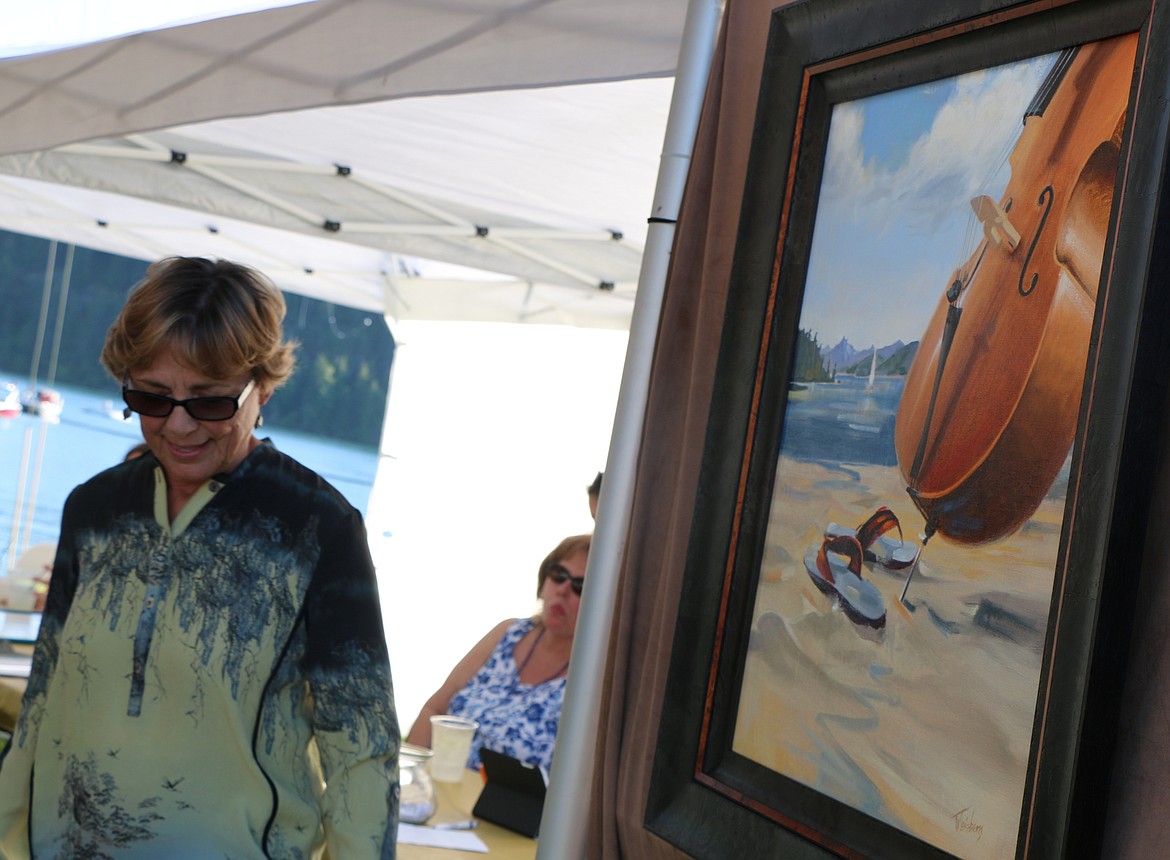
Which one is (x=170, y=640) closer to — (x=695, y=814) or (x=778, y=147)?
(x=695, y=814)

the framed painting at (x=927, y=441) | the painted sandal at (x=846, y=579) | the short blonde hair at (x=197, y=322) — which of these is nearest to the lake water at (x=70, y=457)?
the short blonde hair at (x=197, y=322)

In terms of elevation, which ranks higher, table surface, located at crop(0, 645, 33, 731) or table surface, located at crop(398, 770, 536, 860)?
table surface, located at crop(398, 770, 536, 860)

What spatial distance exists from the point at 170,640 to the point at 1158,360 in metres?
1.25

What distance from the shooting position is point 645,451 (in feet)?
5.54

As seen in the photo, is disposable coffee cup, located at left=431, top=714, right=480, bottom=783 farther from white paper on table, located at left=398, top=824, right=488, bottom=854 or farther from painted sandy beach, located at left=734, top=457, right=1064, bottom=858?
painted sandy beach, located at left=734, top=457, right=1064, bottom=858

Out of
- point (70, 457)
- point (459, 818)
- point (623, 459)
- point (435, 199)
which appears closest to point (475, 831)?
point (459, 818)

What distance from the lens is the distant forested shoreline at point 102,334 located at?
47938 mm

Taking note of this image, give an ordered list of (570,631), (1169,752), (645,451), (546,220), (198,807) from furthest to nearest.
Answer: (546,220)
(570,631)
(645,451)
(198,807)
(1169,752)

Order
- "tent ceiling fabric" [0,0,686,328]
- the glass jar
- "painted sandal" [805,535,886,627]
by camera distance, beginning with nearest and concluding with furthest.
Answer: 1. "painted sandal" [805,535,886,627]
2. "tent ceiling fabric" [0,0,686,328]
3. the glass jar

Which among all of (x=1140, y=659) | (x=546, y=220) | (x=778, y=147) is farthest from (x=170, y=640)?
(x=546, y=220)

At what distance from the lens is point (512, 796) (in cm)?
269

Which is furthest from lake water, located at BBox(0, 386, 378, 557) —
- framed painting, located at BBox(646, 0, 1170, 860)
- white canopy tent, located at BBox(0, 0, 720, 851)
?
framed painting, located at BBox(646, 0, 1170, 860)

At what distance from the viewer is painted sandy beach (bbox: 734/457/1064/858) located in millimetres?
1062
